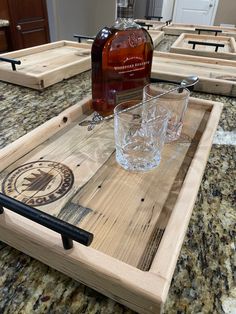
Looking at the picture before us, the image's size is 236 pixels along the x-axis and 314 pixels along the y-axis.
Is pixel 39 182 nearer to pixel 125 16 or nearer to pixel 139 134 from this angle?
pixel 139 134

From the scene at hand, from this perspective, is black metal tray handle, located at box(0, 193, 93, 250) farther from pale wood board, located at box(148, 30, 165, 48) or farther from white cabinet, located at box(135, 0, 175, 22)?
white cabinet, located at box(135, 0, 175, 22)

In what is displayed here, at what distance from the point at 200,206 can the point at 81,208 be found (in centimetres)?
17

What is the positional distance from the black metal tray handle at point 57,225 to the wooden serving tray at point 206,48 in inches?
43.3

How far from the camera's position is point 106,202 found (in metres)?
0.36

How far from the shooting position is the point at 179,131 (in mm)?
530

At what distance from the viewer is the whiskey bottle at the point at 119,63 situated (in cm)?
53

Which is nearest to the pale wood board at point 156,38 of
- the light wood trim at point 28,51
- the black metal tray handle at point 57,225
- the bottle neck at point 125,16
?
the light wood trim at point 28,51

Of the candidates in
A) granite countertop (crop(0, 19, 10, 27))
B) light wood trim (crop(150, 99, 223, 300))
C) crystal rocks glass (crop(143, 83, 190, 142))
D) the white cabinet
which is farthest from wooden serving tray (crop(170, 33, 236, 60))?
granite countertop (crop(0, 19, 10, 27))

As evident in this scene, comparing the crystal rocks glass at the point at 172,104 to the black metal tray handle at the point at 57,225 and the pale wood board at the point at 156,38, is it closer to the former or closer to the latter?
the black metal tray handle at the point at 57,225

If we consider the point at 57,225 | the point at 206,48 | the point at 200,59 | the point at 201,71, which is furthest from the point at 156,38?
the point at 57,225

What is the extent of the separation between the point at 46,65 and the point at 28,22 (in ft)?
6.02

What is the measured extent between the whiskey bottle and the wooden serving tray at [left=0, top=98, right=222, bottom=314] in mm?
69

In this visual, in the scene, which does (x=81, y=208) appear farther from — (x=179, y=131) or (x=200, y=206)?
(x=179, y=131)

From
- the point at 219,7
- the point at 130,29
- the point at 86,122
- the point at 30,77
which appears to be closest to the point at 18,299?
the point at 86,122
